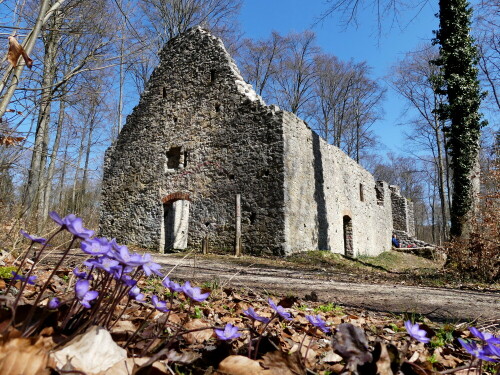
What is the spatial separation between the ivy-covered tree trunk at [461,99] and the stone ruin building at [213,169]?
3973 millimetres

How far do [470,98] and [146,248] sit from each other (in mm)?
10564

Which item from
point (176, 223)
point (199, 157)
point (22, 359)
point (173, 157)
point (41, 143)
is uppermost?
point (173, 157)

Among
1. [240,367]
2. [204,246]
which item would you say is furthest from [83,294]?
[204,246]

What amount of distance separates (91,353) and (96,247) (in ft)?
0.86

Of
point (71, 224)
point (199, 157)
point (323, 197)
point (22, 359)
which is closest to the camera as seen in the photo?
point (22, 359)

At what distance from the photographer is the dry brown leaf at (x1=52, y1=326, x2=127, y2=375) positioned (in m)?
0.85

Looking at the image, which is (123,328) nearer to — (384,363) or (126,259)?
(126,259)

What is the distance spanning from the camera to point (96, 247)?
96cm

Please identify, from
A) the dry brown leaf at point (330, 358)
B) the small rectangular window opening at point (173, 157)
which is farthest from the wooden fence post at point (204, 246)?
the dry brown leaf at point (330, 358)

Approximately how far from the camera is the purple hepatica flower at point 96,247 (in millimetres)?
918

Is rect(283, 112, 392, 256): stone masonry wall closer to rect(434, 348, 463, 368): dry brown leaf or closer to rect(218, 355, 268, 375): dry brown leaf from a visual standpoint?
rect(434, 348, 463, 368): dry brown leaf

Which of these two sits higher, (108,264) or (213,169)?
(213,169)

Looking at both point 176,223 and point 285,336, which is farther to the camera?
point 176,223

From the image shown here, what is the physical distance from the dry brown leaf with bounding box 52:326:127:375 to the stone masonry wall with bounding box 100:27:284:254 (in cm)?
875
